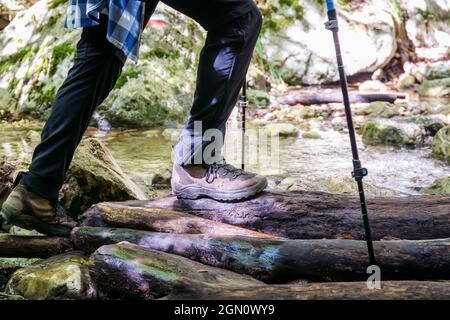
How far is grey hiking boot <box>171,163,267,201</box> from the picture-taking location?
9.05 feet

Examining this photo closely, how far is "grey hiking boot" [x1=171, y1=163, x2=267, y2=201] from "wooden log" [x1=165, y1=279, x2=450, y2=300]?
102 centimetres

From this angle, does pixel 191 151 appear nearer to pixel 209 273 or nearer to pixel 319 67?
pixel 209 273

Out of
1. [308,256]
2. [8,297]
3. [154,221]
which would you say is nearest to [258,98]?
[154,221]

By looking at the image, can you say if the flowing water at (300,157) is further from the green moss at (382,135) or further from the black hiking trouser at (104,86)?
the black hiking trouser at (104,86)

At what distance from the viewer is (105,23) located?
239cm

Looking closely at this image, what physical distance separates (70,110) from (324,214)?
54.1 inches

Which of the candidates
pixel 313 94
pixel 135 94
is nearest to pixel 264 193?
pixel 135 94

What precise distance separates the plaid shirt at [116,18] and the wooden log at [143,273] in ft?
3.10

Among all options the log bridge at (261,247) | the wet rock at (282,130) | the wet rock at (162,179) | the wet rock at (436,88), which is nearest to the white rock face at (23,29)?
the wet rock at (282,130)

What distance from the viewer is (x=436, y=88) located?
465 inches

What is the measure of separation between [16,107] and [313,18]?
8040 mm

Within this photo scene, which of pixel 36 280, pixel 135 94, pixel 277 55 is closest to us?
pixel 36 280

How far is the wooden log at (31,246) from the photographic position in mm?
2561

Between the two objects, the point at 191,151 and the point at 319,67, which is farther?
the point at 319,67
